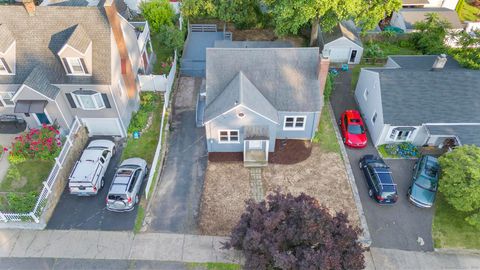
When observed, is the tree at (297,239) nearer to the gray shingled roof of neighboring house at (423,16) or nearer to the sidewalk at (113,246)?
the sidewalk at (113,246)

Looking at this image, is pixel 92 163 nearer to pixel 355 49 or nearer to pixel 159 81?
pixel 159 81

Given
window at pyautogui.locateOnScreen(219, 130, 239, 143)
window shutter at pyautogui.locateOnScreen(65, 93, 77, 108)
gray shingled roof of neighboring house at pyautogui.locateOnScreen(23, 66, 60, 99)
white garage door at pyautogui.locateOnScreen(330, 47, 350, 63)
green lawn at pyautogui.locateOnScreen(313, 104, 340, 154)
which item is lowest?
green lawn at pyautogui.locateOnScreen(313, 104, 340, 154)

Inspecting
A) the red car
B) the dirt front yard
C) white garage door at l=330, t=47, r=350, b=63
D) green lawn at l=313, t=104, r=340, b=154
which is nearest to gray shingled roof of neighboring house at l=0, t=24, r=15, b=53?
the dirt front yard

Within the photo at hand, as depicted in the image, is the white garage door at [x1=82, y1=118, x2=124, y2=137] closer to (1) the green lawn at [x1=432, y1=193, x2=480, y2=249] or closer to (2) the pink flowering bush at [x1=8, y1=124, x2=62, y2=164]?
(2) the pink flowering bush at [x1=8, y1=124, x2=62, y2=164]

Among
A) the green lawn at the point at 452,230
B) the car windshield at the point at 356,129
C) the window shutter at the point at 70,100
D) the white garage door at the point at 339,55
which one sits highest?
the window shutter at the point at 70,100

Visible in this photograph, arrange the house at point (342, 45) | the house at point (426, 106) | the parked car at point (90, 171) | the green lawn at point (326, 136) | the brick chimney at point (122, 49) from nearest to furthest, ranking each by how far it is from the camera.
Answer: the parked car at point (90, 171)
the brick chimney at point (122, 49)
the house at point (426, 106)
the green lawn at point (326, 136)
the house at point (342, 45)

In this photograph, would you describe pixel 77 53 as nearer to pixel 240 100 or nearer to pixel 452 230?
pixel 240 100

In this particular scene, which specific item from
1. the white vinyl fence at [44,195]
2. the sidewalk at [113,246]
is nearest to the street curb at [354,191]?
the sidewalk at [113,246]
